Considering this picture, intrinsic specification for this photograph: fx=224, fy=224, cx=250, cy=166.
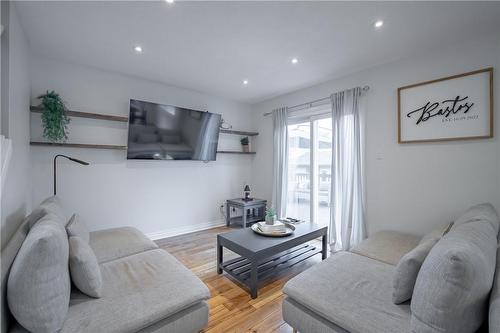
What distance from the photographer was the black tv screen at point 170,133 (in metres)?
3.22

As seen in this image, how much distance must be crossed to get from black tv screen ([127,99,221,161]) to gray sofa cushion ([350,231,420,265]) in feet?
9.11

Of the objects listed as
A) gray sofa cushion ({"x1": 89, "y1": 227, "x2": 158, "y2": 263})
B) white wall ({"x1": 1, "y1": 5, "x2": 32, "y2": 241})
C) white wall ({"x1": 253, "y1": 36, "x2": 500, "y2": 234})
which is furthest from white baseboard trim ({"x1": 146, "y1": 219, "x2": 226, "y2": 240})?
white wall ({"x1": 253, "y1": 36, "x2": 500, "y2": 234})

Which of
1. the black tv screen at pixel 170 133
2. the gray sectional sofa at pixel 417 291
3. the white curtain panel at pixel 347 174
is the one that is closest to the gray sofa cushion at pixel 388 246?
the gray sectional sofa at pixel 417 291

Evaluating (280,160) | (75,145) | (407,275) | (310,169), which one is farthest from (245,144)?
(407,275)

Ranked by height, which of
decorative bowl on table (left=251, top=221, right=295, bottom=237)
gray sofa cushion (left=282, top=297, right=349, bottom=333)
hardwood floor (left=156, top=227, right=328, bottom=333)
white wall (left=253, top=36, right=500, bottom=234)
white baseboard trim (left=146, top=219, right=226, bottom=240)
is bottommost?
hardwood floor (left=156, top=227, right=328, bottom=333)

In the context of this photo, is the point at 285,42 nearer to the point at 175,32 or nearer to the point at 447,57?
the point at 175,32

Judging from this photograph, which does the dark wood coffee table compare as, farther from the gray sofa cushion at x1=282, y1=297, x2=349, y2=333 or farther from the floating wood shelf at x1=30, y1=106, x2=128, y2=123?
the floating wood shelf at x1=30, y1=106, x2=128, y2=123

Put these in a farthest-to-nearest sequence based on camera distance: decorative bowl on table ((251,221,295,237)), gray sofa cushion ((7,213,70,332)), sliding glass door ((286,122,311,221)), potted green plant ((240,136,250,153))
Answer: potted green plant ((240,136,250,153)) → sliding glass door ((286,122,311,221)) → decorative bowl on table ((251,221,295,237)) → gray sofa cushion ((7,213,70,332))

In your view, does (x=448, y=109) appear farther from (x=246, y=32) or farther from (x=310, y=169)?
(x=246, y=32)

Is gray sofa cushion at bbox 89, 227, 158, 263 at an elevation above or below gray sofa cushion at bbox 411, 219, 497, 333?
below

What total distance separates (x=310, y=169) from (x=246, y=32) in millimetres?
2320

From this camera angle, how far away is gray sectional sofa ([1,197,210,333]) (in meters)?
1.11

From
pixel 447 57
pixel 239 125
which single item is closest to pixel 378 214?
pixel 447 57

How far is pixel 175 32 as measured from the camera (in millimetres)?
2189
